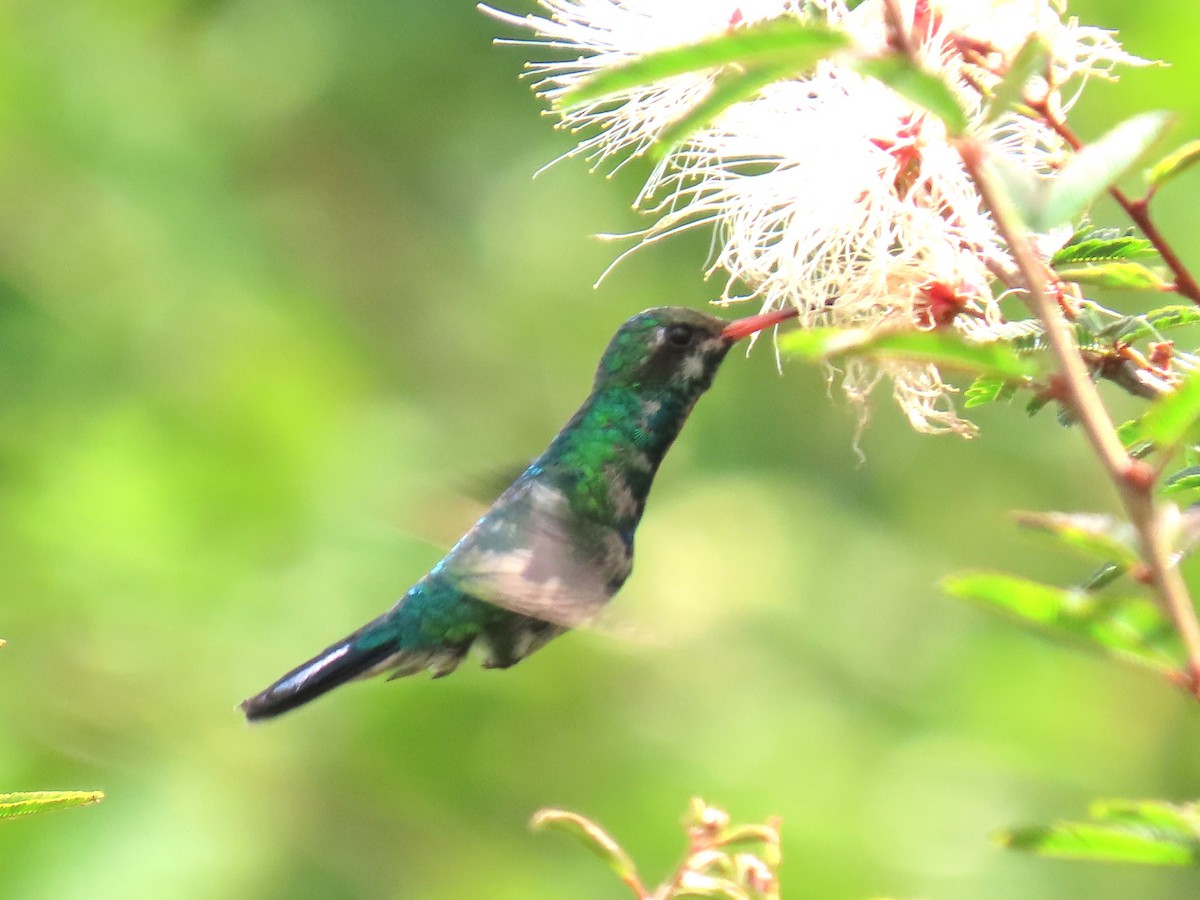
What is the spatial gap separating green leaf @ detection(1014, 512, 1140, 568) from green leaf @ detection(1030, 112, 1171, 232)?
25cm

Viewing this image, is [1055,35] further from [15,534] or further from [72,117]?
[72,117]

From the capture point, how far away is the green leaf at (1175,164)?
3.44 ft

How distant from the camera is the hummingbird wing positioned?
1734mm

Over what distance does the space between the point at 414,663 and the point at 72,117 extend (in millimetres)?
3172

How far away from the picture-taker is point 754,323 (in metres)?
1.67

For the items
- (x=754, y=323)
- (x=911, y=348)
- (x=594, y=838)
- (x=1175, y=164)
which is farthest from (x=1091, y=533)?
(x=754, y=323)

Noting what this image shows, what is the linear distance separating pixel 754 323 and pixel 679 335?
0.58ft

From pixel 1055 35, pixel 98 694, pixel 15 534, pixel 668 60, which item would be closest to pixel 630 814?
pixel 98 694

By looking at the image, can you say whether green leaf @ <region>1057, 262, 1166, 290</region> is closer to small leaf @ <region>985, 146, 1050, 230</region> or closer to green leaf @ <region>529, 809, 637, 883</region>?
small leaf @ <region>985, 146, 1050, 230</region>

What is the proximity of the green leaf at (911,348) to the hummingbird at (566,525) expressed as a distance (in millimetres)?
904

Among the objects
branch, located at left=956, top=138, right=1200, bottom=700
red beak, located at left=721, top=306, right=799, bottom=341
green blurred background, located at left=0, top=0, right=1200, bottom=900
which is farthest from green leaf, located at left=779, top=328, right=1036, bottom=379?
green blurred background, located at left=0, top=0, right=1200, bottom=900

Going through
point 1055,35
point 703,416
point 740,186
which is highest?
point 1055,35

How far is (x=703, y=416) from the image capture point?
4695 mm

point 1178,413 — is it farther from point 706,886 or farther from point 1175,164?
point 706,886
